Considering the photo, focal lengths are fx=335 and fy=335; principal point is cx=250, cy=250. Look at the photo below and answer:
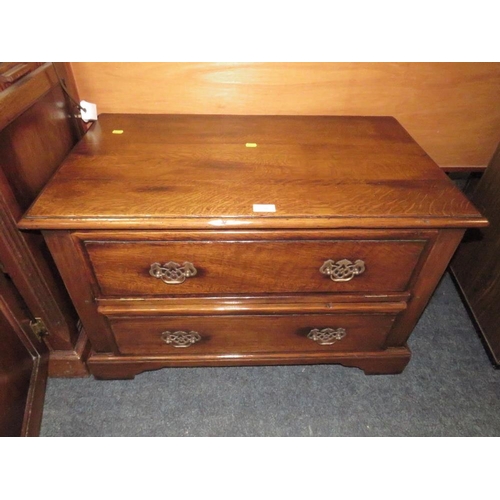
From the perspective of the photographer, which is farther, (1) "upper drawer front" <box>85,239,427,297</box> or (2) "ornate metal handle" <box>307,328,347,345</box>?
(2) "ornate metal handle" <box>307,328,347,345</box>

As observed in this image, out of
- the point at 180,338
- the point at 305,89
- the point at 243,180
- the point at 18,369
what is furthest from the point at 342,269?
the point at 18,369

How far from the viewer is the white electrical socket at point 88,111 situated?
112 centimetres

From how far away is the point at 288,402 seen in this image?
3.77 feet

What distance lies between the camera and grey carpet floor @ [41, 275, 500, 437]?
1.08m

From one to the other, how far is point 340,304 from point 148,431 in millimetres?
723

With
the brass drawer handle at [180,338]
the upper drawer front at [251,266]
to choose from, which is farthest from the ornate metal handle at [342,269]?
the brass drawer handle at [180,338]

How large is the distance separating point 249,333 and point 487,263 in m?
0.98

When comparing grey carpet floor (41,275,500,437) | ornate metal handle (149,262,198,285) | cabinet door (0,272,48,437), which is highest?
ornate metal handle (149,262,198,285)

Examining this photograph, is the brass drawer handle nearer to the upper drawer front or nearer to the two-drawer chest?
the two-drawer chest

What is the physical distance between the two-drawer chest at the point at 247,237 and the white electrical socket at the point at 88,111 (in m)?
0.05

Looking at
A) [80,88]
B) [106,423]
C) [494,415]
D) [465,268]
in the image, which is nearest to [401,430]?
[494,415]

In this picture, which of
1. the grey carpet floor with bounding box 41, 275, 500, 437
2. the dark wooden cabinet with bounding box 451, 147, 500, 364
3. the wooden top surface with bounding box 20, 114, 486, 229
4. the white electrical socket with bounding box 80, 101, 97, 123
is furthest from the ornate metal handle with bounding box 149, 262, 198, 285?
the dark wooden cabinet with bounding box 451, 147, 500, 364

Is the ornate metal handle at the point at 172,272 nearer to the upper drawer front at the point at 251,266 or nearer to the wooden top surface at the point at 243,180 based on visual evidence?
the upper drawer front at the point at 251,266

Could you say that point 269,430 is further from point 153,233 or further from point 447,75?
point 447,75
